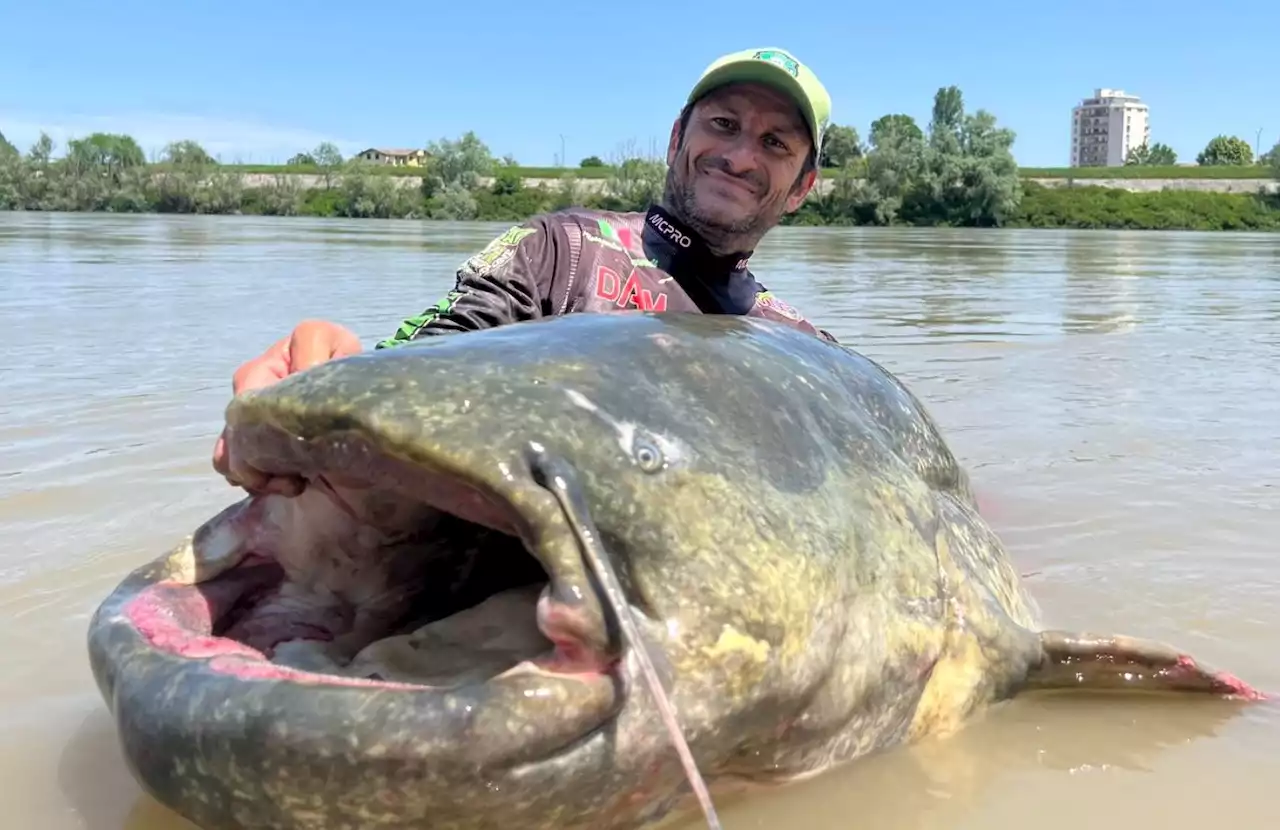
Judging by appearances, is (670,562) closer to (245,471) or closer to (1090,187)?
(245,471)

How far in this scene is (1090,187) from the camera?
6231cm

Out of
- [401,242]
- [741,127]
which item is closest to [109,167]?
[401,242]

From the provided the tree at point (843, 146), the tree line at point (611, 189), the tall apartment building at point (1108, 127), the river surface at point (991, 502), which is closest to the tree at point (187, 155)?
the tree line at point (611, 189)

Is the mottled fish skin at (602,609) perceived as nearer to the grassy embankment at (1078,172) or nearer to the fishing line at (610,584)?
the fishing line at (610,584)

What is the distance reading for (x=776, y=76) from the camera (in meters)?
3.42

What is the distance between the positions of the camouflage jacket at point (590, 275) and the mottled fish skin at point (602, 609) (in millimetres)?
1155

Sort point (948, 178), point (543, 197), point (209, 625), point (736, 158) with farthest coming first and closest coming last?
point (543, 197)
point (948, 178)
point (736, 158)
point (209, 625)

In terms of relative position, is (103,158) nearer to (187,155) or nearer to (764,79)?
(187,155)

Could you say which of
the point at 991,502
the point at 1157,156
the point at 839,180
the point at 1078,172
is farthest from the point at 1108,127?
the point at 991,502

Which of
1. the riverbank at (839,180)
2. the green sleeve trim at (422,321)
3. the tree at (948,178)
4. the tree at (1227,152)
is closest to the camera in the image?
the green sleeve trim at (422,321)

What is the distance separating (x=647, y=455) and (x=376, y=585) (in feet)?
1.98

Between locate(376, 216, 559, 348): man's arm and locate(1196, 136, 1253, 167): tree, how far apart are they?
12721 centimetres

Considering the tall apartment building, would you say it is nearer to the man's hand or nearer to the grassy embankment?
the grassy embankment

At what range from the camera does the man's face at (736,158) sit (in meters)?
3.55
